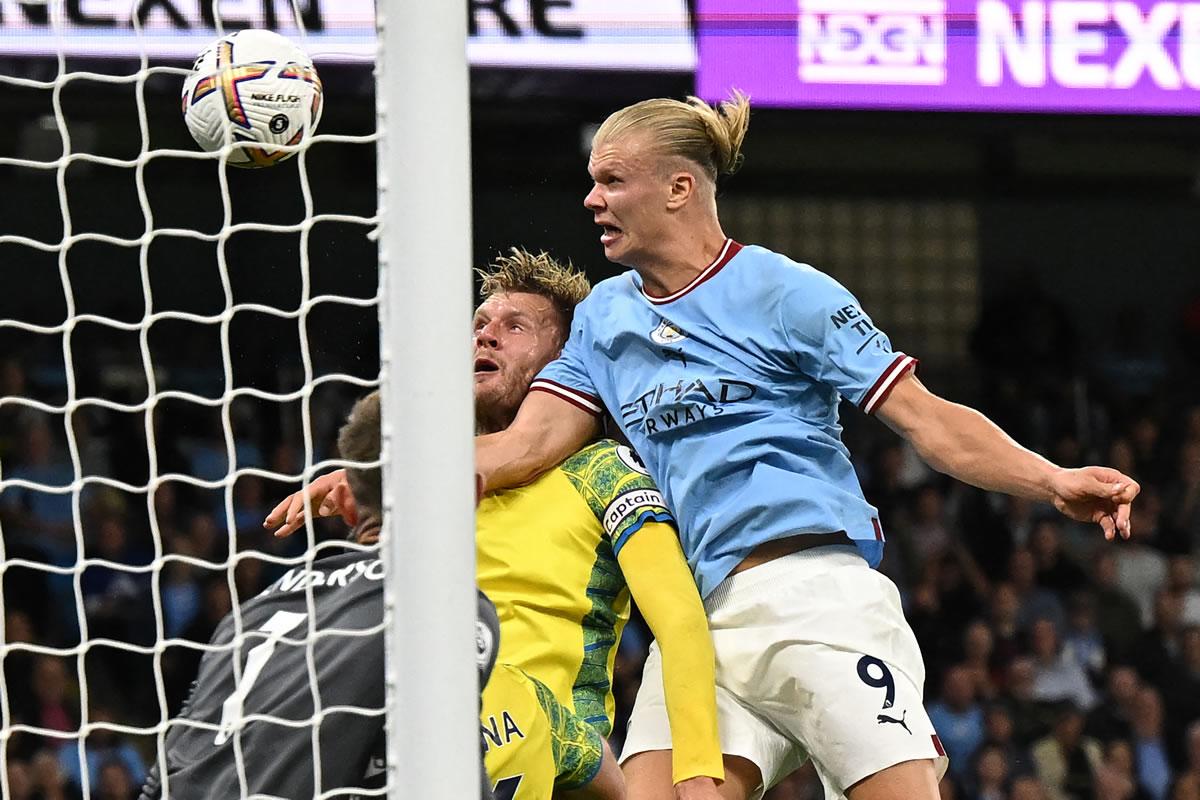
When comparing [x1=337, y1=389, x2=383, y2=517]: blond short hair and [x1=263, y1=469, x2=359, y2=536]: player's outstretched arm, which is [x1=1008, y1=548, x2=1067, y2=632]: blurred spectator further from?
[x1=337, y1=389, x2=383, y2=517]: blond short hair

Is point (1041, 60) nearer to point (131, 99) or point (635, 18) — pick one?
point (635, 18)

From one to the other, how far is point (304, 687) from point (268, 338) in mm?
6740

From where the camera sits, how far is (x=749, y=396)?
9.81 ft

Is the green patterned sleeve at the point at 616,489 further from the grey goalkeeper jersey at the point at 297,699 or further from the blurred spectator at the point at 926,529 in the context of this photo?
the blurred spectator at the point at 926,529

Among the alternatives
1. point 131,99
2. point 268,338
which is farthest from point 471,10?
point 268,338

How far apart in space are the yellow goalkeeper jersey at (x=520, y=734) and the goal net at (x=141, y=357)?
2477mm

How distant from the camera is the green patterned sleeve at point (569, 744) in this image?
2947 millimetres

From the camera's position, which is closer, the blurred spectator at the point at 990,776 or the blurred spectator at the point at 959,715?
the blurred spectator at the point at 990,776

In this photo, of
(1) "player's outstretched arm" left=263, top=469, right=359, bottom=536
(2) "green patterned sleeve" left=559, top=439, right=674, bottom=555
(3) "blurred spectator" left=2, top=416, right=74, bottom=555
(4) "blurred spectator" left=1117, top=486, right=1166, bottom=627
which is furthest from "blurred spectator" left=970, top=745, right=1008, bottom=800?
(1) "player's outstretched arm" left=263, top=469, right=359, bottom=536

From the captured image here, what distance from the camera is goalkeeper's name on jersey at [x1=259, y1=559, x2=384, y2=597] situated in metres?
2.45

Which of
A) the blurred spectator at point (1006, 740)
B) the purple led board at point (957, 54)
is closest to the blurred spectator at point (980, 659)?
the blurred spectator at point (1006, 740)

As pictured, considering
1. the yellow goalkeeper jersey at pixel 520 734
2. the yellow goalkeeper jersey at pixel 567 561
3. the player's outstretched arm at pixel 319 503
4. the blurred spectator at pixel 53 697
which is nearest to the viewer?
the yellow goalkeeper jersey at pixel 520 734

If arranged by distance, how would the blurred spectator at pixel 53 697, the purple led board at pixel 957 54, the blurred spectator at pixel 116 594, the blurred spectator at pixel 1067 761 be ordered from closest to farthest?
1. the purple led board at pixel 957 54
2. the blurred spectator at pixel 53 697
3. the blurred spectator at pixel 116 594
4. the blurred spectator at pixel 1067 761

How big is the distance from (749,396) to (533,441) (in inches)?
15.4
